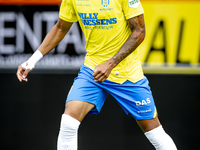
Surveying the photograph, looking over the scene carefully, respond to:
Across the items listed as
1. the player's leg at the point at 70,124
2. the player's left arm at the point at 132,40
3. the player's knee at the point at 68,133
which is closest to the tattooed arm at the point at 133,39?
the player's left arm at the point at 132,40

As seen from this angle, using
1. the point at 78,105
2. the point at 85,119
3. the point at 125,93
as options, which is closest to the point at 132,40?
the point at 125,93

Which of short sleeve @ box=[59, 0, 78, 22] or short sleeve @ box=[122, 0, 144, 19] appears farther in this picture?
short sleeve @ box=[59, 0, 78, 22]

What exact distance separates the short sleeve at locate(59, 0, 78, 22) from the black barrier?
149cm

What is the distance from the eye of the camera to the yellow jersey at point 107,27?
2.94m

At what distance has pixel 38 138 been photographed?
189 inches

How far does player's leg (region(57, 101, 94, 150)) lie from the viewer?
9.68 ft

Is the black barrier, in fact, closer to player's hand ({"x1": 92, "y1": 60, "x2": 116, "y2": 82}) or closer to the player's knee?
the player's knee

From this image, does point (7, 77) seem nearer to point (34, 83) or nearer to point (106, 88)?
point (34, 83)

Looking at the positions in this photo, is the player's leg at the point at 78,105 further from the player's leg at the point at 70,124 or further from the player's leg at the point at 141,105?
the player's leg at the point at 141,105

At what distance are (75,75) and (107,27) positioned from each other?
1.71m

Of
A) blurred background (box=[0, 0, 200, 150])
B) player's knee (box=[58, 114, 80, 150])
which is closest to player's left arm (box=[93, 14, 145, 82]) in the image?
player's knee (box=[58, 114, 80, 150])

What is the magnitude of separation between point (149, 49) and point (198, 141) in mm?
1425

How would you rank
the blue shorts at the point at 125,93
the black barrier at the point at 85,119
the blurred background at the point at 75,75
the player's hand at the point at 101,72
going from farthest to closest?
1. the black barrier at the point at 85,119
2. the blurred background at the point at 75,75
3. the blue shorts at the point at 125,93
4. the player's hand at the point at 101,72

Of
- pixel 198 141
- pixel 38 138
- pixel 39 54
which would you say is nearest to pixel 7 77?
pixel 38 138
